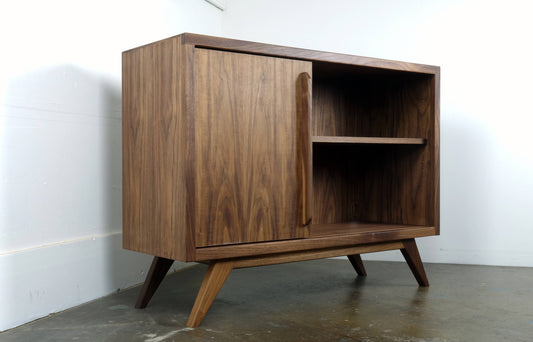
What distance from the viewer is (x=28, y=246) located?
164 cm

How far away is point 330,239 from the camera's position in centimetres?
178

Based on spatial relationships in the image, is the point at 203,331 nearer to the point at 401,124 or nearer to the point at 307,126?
the point at 307,126

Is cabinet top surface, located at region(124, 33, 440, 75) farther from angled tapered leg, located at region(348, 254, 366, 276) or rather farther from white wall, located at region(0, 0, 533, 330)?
angled tapered leg, located at region(348, 254, 366, 276)

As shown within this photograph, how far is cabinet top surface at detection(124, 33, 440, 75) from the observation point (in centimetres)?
153

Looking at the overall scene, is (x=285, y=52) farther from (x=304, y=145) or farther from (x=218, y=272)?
(x=218, y=272)

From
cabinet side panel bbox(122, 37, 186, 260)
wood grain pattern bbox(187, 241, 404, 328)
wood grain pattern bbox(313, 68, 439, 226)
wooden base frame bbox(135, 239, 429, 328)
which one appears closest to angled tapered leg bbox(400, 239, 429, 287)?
wooden base frame bbox(135, 239, 429, 328)

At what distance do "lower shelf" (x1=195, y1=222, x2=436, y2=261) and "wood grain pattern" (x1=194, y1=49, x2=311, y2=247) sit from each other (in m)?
0.02

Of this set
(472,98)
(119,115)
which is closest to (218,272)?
(119,115)

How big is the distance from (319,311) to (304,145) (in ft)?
1.79

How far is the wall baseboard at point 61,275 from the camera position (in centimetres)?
156

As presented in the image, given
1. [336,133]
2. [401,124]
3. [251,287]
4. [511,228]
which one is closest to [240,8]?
[336,133]

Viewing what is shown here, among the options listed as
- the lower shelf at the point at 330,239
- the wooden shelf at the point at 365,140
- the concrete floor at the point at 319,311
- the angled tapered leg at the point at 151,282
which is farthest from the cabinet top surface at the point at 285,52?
the concrete floor at the point at 319,311

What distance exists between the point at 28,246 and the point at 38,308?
196 mm

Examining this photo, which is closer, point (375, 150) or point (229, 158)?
point (229, 158)
